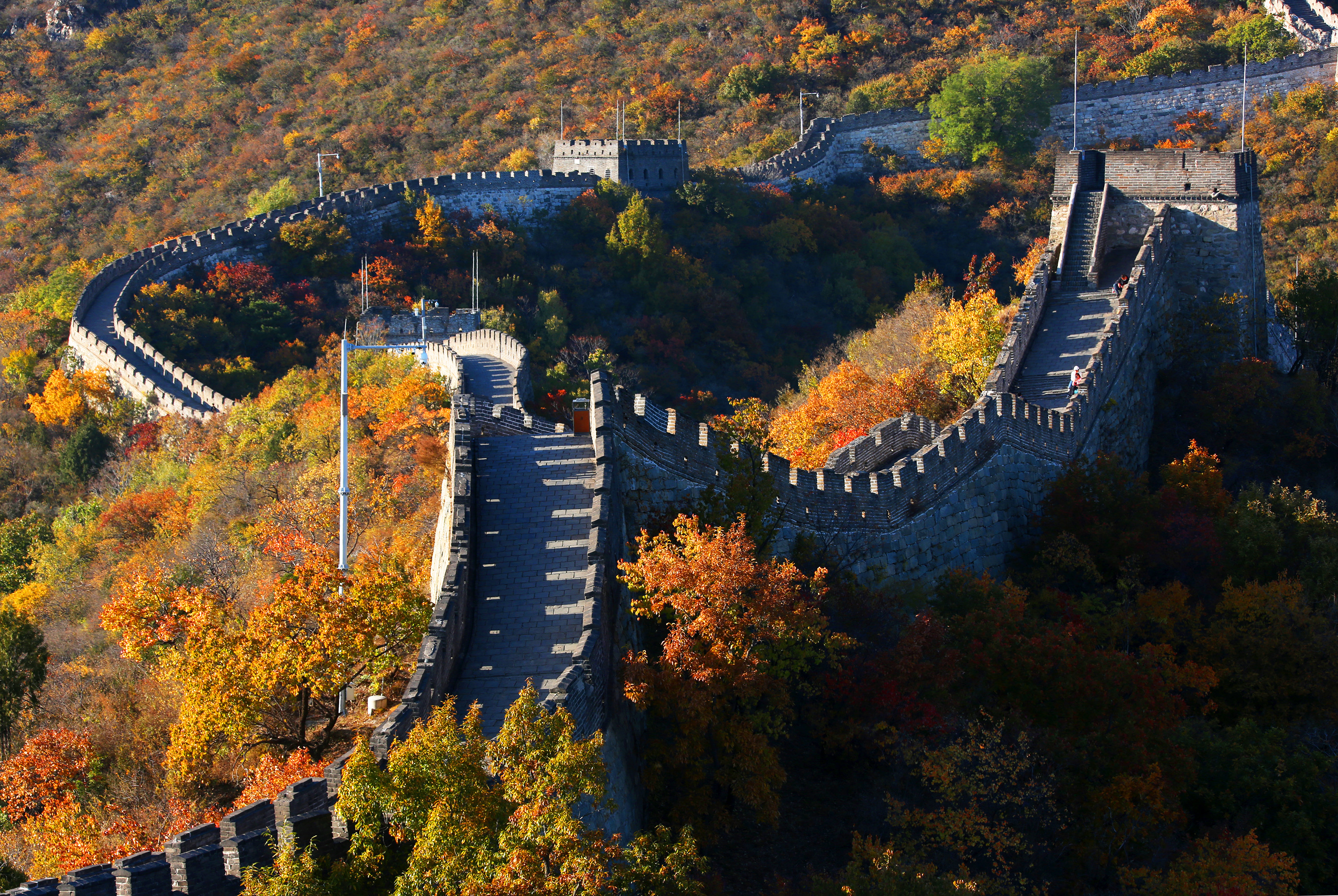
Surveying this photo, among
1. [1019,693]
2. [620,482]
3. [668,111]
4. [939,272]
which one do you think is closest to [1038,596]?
[1019,693]

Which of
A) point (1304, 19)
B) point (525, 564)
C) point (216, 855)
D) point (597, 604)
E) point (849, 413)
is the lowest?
point (216, 855)

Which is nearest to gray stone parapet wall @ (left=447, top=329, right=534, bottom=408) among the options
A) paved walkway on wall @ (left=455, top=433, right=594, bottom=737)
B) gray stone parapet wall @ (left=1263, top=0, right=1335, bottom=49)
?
paved walkway on wall @ (left=455, top=433, right=594, bottom=737)

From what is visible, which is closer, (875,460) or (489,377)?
(875,460)

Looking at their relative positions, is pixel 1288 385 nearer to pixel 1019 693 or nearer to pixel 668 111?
pixel 1019 693

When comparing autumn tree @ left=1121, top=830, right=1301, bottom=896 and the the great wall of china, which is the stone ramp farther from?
autumn tree @ left=1121, top=830, right=1301, bottom=896

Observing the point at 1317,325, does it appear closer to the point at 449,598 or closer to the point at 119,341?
the point at 449,598

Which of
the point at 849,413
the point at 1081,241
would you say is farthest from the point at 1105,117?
the point at 849,413

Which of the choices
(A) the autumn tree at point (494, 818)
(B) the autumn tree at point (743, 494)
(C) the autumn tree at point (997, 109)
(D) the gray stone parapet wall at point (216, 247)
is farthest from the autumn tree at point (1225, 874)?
(C) the autumn tree at point (997, 109)

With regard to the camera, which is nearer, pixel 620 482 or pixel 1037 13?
pixel 620 482
